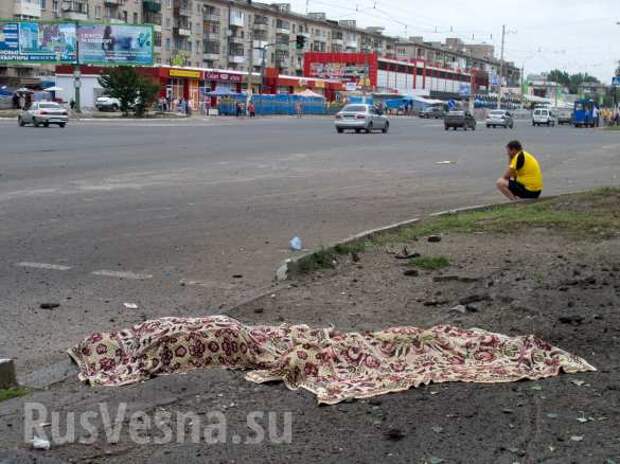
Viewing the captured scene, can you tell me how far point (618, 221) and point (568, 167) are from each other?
47.8ft

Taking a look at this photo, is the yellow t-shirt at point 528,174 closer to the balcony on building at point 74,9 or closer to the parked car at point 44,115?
the parked car at point 44,115

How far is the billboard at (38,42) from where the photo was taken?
71312 millimetres

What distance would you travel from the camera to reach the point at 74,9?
318 ft

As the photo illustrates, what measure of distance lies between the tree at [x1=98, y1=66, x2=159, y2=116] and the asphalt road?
3680 cm

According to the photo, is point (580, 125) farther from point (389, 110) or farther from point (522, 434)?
point (522, 434)

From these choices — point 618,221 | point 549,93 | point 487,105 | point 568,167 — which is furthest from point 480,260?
point 549,93

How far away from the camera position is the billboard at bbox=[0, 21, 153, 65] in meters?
71.4

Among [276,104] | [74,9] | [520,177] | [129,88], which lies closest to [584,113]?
[276,104]

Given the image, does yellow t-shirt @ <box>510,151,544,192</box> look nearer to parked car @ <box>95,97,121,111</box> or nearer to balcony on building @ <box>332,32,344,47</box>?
parked car @ <box>95,97,121,111</box>

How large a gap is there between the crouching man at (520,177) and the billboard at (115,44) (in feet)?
207

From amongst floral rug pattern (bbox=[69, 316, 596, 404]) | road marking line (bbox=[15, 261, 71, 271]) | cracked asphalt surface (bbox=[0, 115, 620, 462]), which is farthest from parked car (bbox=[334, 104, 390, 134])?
floral rug pattern (bbox=[69, 316, 596, 404])

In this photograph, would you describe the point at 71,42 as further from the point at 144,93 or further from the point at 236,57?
the point at 236,57

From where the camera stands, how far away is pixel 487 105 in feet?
443

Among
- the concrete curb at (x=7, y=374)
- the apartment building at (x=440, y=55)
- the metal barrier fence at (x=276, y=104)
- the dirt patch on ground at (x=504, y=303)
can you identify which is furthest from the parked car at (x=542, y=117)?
the apartment building at (x=440, y=55)
